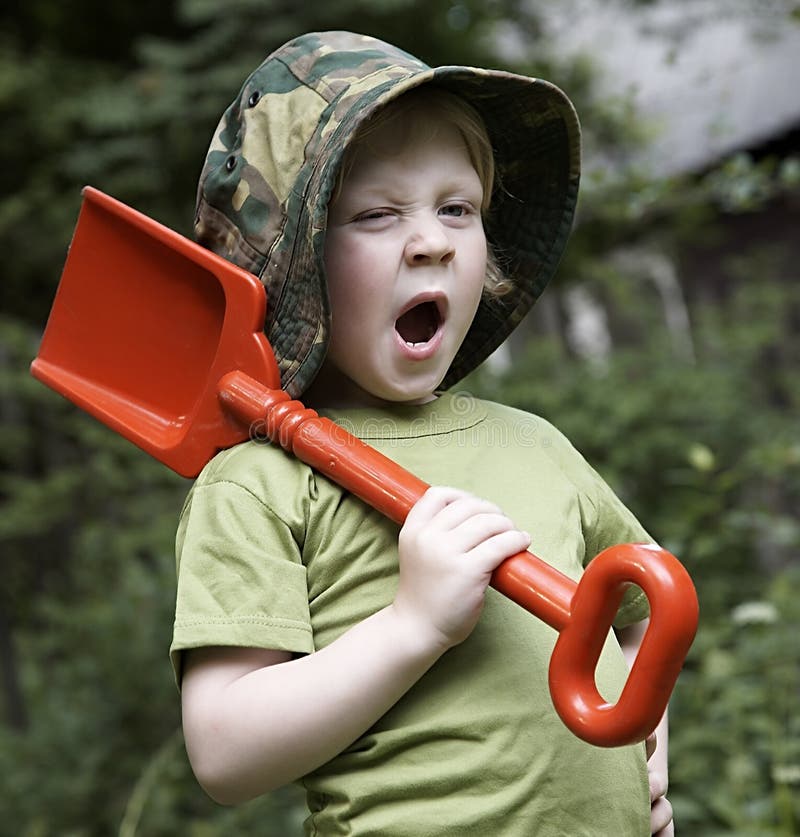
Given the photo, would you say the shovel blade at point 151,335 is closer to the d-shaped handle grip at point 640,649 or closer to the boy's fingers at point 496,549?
the boy's fingers at point 496,549

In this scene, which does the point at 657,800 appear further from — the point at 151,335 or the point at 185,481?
the point at 185,481

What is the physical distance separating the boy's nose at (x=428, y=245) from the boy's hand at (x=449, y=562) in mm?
282

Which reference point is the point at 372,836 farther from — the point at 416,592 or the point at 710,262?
the point at 710,262

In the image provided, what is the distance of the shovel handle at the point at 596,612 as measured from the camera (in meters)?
0.89

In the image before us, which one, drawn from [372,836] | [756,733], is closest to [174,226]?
[756,733]

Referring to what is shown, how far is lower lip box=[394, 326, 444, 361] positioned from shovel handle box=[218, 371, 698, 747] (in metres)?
0.15

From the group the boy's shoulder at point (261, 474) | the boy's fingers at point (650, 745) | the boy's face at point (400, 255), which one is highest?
the boy's face at point (400, 255)

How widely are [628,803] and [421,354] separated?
1.75ft

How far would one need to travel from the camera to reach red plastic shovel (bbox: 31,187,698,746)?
2.96ft

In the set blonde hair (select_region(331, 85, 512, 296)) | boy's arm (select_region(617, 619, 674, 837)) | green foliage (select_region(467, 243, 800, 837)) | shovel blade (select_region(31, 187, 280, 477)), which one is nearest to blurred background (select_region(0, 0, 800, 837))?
green foliage (select_region(467, 243, 800, 837))

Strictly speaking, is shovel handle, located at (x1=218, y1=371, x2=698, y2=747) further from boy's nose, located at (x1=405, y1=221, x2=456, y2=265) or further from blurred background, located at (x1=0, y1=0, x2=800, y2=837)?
blurred background, located at (x1=0, y1=0, x2=800, y2=837)

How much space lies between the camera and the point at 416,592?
99 cm

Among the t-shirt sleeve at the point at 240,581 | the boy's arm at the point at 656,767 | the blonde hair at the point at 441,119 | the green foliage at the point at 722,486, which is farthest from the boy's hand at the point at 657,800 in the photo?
the green foliage at the point at 722,486

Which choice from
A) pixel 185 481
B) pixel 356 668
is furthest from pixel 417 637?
pixel 185 481
